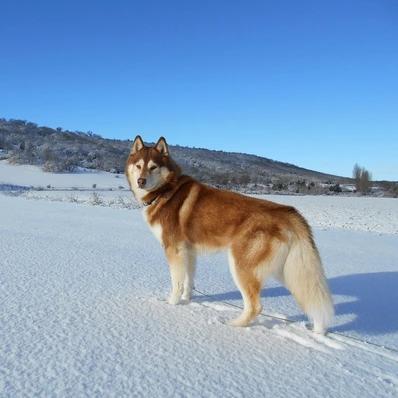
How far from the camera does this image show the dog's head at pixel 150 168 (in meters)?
5.20

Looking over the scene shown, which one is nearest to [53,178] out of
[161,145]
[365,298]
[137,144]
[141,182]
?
[137,144]

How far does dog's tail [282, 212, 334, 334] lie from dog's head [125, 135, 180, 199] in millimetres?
1883

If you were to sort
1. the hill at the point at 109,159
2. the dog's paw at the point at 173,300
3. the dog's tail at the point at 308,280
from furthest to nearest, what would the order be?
the hill at the point at 109,159 < the dog's paw at the point at 173,300 < the dog's tail at the point at 308,280

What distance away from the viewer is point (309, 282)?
13.4 feet

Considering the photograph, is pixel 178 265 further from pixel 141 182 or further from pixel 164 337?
pixel 164 337

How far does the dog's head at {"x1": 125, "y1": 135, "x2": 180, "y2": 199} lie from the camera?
5.20m

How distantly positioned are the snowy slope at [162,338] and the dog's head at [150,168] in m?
1.33

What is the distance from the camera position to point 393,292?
6227 millimetres

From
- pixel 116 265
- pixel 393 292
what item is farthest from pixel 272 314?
pixel 116 265

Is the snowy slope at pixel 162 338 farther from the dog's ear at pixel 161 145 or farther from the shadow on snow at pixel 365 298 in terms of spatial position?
the dog's ear at pixel 161 145

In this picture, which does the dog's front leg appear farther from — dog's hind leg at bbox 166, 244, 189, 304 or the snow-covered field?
the snow-covered field

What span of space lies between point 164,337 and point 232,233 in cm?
133

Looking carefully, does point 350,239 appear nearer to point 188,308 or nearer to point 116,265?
point 116,265

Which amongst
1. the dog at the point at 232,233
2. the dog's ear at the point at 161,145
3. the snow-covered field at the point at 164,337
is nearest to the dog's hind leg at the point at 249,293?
the dog at the point at 232,233
